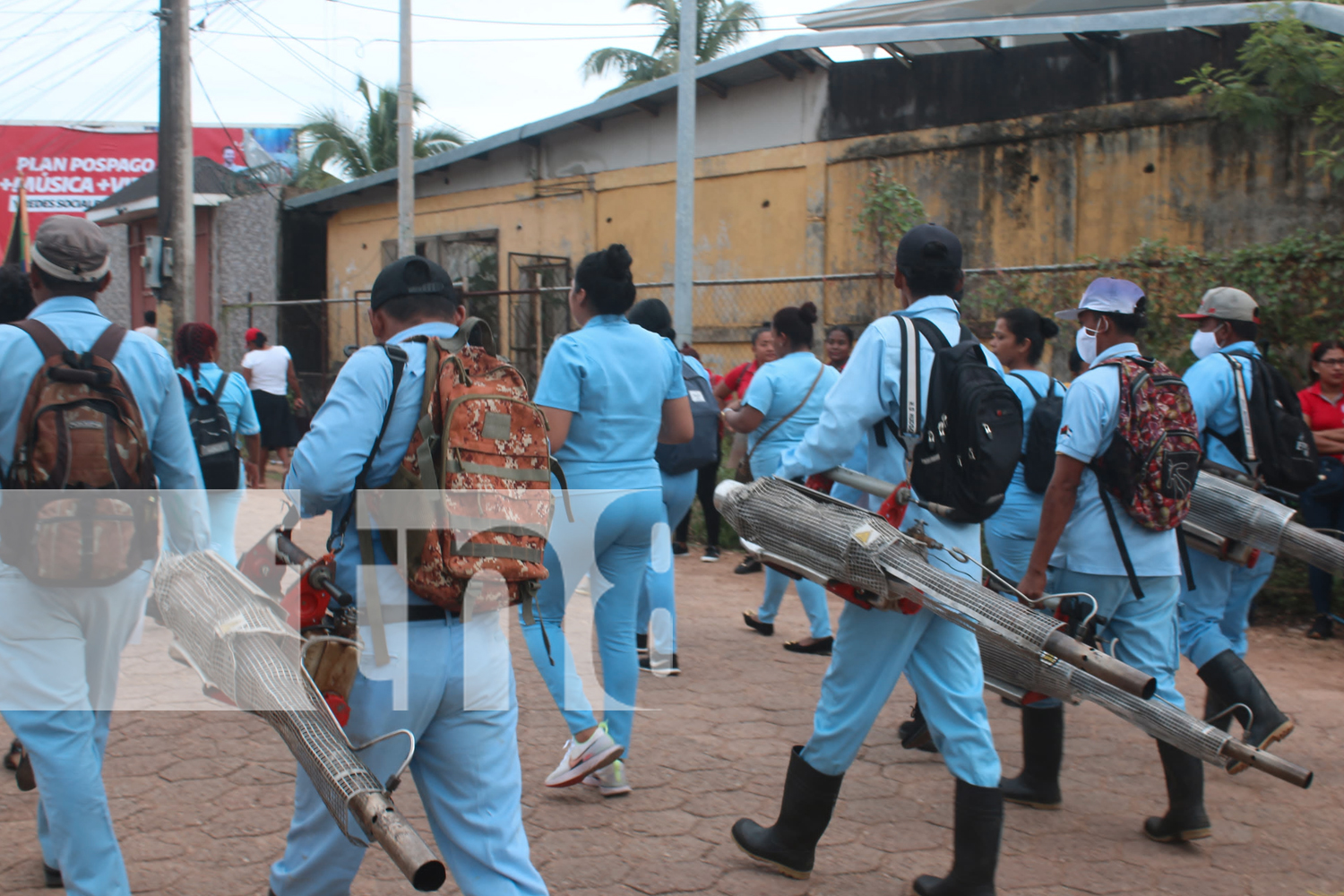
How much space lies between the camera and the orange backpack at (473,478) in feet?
8.03

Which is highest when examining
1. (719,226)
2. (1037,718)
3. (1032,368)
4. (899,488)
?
(719,226)

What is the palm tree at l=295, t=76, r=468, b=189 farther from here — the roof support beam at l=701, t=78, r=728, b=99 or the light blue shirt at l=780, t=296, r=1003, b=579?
the light blue shirt at l=780, t=296, r=1003, b=579

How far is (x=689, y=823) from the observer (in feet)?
13.3

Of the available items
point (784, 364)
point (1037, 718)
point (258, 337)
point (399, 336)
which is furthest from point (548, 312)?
point (399, 336)

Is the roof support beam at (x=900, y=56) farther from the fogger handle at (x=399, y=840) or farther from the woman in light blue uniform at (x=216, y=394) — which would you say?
the fogger handle at (x=399, y=840)

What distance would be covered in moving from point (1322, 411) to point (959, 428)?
4.79 metres

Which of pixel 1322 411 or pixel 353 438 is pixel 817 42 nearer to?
pixel 1322 411

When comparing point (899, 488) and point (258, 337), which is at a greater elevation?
point (258, 337)

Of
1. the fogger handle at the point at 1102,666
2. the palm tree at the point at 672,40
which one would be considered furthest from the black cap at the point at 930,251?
the palm tree at the point at 672,40

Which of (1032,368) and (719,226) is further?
(719,226)

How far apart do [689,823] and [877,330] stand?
190cm

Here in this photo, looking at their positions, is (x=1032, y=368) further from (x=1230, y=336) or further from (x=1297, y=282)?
(x=1297, y=282)

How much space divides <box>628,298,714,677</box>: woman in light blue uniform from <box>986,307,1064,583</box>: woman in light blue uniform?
1519 mm

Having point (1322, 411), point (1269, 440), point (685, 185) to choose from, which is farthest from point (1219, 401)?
point (685, 185)
